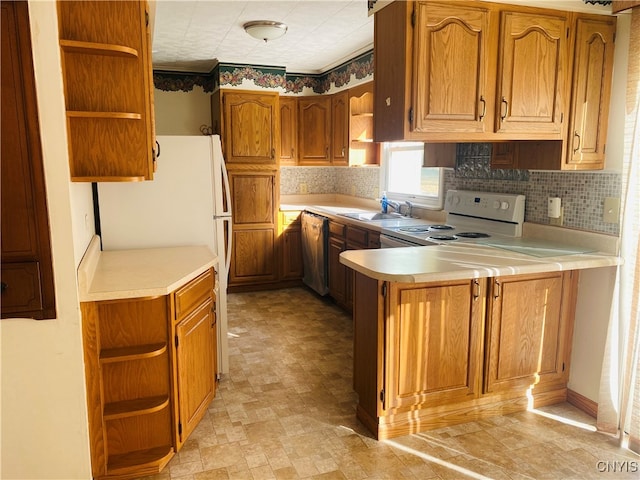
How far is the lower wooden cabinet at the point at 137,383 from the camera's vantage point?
2137 millimetres

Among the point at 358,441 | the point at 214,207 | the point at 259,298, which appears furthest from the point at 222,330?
the point at 259,298

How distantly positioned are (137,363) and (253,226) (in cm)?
314

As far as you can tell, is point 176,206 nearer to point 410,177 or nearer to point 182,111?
point 410,177

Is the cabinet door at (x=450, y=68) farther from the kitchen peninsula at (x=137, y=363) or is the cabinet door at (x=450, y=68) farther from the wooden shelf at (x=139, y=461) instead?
the wooden shelf at (x=139, y=461)

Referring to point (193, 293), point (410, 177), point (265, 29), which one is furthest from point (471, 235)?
point (265, 29)

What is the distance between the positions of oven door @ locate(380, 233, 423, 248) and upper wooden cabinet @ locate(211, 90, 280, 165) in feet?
6.94

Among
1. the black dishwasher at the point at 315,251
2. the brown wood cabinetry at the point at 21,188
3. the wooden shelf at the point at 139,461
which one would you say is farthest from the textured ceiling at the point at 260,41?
the wooden shelf at the point at 139,461

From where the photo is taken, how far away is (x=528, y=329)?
2695 mm

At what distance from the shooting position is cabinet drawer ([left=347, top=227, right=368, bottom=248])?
4.00 meters

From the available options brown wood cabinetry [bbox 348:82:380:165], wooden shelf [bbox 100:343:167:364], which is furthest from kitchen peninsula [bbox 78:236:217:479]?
brown wood cabinetry [bbox 348:82:380:165]

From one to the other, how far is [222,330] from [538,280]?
1.96 m

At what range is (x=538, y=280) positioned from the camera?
104 inches

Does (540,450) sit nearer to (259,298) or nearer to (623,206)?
(623,206)

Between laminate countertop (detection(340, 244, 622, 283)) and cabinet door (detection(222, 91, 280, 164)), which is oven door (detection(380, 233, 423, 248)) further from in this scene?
cabinet door (detection(222, 91, 280, 164))
